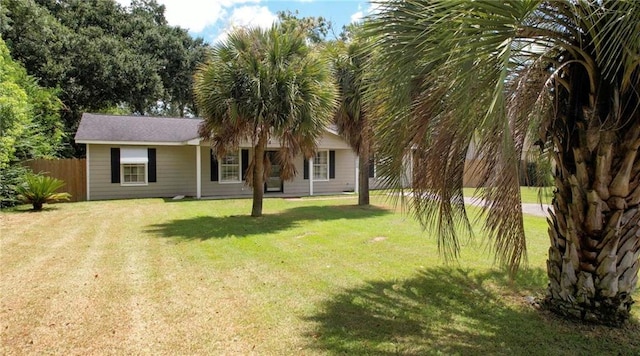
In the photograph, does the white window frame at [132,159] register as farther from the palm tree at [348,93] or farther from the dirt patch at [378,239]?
the dirt patch at [378,239]

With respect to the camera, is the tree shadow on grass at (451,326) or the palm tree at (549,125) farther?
the tree shadow on grass at (451,326)

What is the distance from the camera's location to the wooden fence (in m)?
15.4

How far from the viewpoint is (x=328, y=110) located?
10359 mm

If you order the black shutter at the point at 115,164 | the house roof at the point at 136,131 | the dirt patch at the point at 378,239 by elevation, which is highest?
the house roof at the point at 136,131

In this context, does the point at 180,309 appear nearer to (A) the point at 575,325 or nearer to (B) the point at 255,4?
(A) the point at 575,325

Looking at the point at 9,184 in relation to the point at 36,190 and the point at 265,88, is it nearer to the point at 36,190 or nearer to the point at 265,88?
the point at 36,190

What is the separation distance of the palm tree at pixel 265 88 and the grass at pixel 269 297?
9.16ft

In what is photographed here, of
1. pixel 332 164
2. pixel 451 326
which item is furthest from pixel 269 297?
pixel 332 164

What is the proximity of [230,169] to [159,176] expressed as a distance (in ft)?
10.2

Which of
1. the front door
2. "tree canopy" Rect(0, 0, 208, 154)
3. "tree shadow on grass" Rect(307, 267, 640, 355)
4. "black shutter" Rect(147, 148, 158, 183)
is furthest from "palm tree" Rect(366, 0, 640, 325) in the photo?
"tree canopy" Rect(0, 0, 208, 154)

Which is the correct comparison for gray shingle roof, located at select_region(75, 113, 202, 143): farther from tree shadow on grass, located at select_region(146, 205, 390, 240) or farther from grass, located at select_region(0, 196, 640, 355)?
grass, located at select_region(0, 196, 640, 355)

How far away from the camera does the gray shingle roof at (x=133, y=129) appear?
1588cm

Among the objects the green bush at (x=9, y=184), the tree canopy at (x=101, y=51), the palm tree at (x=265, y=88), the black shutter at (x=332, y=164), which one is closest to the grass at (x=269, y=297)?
the palm tree at (x=265, y=88)

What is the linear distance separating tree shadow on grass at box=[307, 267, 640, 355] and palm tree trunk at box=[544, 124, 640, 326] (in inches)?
11.3
